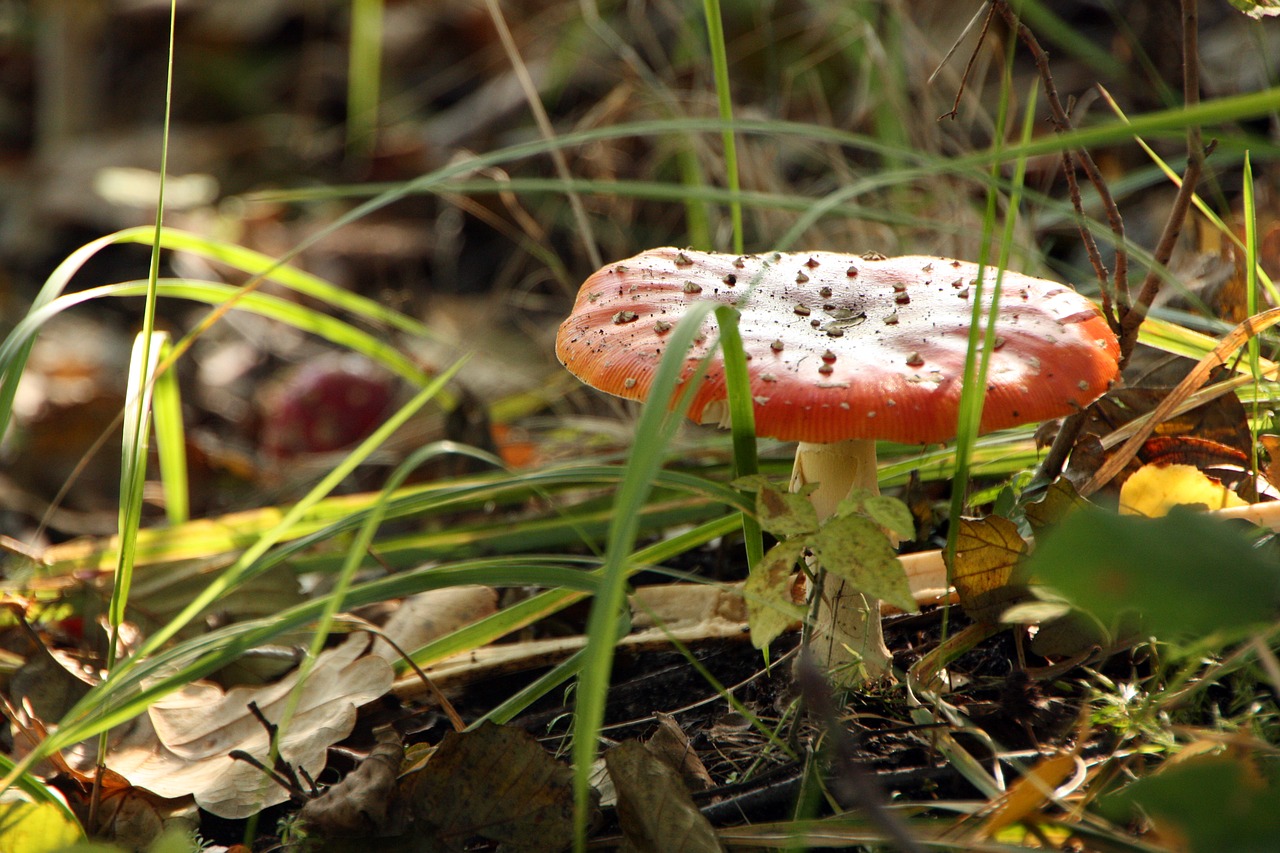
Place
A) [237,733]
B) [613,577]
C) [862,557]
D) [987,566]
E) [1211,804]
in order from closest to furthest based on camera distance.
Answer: [1211,804]
[613,577]
[862,557]
[987,566]
[237,733]

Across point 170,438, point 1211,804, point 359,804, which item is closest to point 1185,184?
point 1211,804

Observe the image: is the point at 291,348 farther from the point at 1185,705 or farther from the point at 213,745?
the point at 1185,705

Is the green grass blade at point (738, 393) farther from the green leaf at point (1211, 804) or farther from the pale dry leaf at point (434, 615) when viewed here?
the pale dry leaf at point (434, 615)

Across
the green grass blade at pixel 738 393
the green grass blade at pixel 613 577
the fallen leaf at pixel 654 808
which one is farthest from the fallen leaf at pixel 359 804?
the green grass blade at pixel 738 393

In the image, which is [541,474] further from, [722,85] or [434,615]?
[722,85]

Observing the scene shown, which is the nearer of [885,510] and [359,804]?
[885,510]

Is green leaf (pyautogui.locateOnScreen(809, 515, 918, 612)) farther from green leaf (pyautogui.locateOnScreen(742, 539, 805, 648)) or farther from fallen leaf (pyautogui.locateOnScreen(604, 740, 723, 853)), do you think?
fallen leaf (pyautogui.locateOnScreen(604, 740, 723, 853))

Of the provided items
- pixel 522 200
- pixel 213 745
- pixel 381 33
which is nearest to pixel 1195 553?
pixel 213 745
